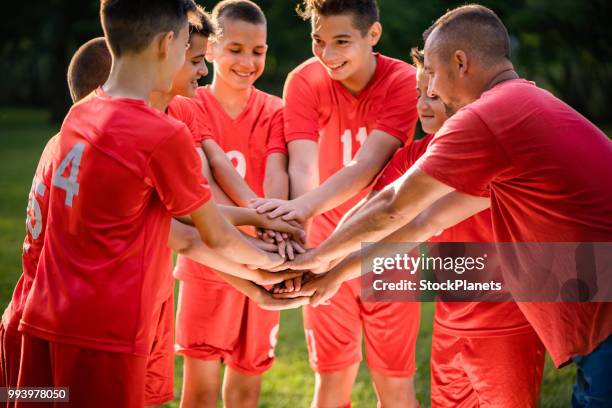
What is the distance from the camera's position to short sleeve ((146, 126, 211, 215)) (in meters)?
2.90

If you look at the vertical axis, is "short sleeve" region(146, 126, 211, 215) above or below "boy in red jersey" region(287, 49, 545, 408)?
above

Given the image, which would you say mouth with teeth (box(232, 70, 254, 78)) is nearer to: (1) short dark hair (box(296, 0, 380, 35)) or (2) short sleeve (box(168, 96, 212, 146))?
(2) short sleeve (box(168, 96, 212, 146))

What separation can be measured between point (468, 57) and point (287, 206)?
1412 millimetres

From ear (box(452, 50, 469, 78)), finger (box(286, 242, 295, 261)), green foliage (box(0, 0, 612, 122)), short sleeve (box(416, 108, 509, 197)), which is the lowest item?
finger (box(286, 242, 295, 261))

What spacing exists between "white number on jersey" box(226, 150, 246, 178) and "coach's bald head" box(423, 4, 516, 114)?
56.7 inches

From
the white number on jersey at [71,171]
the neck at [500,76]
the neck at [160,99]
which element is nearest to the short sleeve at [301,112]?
the neck at [160,99]

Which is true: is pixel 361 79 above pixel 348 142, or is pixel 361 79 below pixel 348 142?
above

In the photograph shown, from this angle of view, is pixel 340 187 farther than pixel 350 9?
No

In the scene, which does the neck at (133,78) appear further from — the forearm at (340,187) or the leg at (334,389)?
the leg at (334,389)

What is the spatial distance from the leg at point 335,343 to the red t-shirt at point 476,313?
0.69m

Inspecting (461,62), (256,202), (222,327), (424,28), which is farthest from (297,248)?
(424,28)

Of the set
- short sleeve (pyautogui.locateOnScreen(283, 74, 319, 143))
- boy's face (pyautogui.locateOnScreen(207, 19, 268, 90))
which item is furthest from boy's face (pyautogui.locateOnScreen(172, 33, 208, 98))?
short sleeve (pyautogui.locateOnScreen(283, 74, 319, 143))

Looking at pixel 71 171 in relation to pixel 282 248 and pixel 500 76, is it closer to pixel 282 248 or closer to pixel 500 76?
pixel 282 248

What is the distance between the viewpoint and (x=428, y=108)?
13.7 ft
